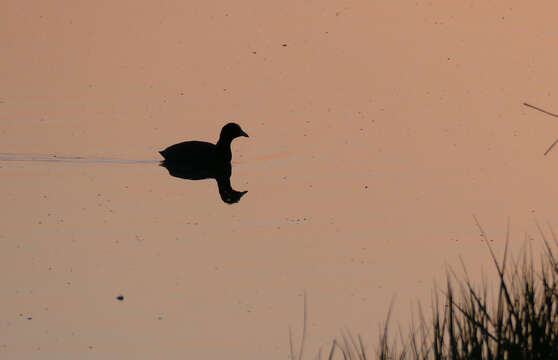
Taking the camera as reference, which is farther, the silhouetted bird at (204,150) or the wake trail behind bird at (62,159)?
the silhouetted bird at (204,150)

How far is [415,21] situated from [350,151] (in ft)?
30.5

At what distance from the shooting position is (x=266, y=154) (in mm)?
14320

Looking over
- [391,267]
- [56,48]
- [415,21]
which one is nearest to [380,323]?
[391,267]

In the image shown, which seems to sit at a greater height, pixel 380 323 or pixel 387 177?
pixel 387 177

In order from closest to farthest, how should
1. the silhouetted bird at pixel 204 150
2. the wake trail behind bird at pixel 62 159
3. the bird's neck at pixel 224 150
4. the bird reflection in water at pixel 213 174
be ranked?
the bird reflection in water at pixel 213 174 < the wake trail behind bird at pixel 62 159 < the silhouetted bird at pixel 204 150 < the bird's neck at pixel 224 150

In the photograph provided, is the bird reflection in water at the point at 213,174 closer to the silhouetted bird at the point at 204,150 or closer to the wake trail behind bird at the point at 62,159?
the silhouetted bird at the point at 204,150

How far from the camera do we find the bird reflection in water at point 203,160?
44.3 ft

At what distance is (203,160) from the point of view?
14.0 m

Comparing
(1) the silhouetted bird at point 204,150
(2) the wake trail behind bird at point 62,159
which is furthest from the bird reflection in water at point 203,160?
(2) the wake trail behind bird at point 62,159

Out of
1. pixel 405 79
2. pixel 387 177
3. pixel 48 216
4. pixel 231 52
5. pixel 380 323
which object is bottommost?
pixel 380 323

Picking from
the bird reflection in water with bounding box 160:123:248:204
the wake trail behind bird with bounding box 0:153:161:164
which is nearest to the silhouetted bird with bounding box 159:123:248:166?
the bird reflection in water with bounding box 160:123:248:204

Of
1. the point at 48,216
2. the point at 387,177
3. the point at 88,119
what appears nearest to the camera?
the point at 48,216

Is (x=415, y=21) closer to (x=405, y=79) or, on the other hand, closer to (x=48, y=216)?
(x=405, y=79)

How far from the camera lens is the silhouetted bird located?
44.6 ft
